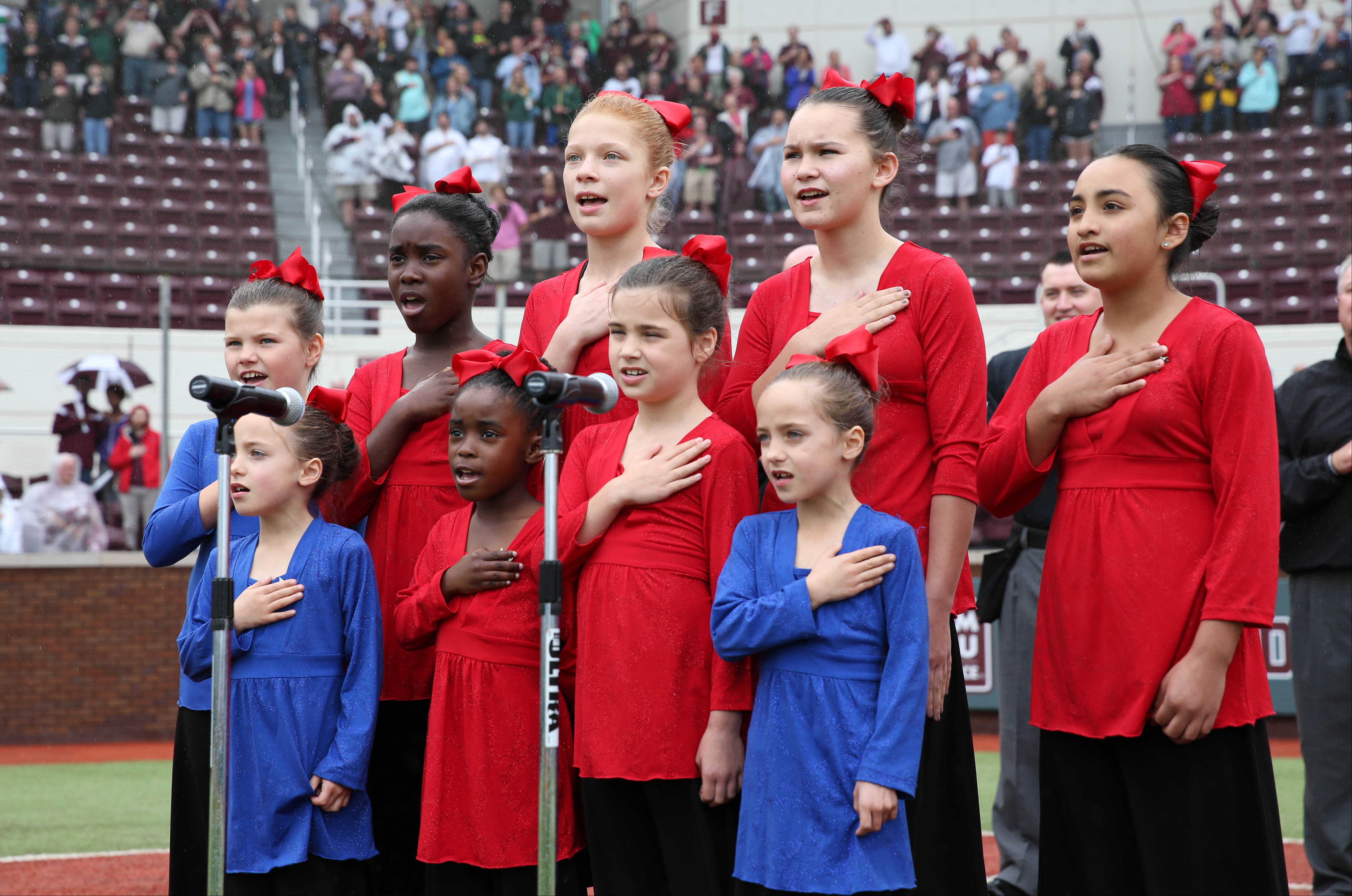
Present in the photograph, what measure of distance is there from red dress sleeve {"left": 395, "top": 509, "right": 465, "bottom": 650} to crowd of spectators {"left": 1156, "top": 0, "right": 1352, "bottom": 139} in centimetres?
1567

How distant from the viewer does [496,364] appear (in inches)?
115

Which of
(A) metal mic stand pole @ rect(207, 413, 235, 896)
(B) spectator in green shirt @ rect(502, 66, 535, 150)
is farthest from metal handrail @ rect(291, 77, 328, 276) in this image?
(A) metal mic stand pole @ rect(207, 413, 235, 896)

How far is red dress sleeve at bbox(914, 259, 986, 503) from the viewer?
2.60 metres

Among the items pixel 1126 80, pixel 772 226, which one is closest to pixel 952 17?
pixel 1126 80

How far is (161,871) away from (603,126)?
352 cm

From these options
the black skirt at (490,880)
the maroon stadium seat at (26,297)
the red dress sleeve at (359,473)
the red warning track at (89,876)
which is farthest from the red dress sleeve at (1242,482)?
the maroon stadium seat at (26,297)

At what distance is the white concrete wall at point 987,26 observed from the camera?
59.8 feet

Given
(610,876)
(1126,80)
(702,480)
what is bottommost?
(610,876)

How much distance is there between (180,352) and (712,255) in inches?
379

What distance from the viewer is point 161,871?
16.5 feet

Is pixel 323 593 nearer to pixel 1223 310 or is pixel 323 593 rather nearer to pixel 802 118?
pixel 802 118

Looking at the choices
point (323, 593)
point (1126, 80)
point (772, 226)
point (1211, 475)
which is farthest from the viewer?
point (1126, 80)

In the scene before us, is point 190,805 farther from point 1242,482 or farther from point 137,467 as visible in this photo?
point 137,467

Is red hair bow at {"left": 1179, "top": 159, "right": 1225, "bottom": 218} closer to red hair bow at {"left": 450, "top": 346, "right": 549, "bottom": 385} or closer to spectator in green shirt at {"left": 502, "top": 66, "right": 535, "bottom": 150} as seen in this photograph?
red hair bow at {"left": 450, "top": 346, "right": 549, "bottom": 385}
